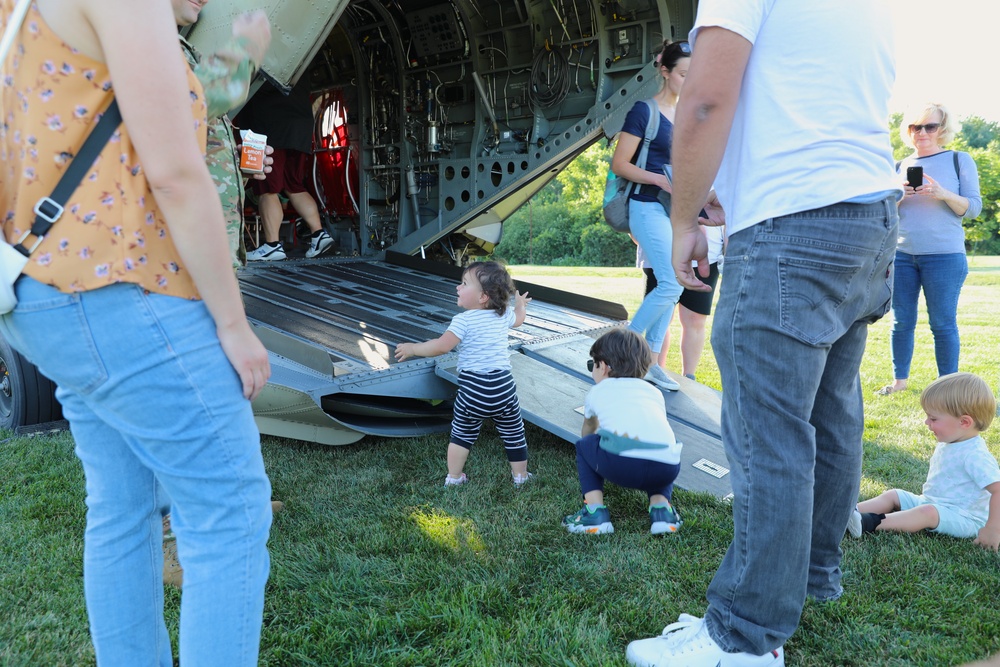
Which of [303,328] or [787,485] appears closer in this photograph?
[787,485]

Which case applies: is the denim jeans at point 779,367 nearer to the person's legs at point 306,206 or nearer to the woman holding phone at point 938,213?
the woman holding phone at point 938,213

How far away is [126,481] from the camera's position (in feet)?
4.96

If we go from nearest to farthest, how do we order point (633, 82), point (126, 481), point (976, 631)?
point (126, 481) < point (976, 631) < point (633, 82)

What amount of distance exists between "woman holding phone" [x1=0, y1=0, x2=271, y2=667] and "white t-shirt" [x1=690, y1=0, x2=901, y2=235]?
124cm

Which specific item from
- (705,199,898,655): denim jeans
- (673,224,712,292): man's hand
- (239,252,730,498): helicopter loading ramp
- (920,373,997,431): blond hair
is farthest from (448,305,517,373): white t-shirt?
(920,373,997,431): blond hair

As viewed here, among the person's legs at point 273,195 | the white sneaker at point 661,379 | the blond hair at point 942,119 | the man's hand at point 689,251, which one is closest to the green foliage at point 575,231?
the person's legs at point 273,195

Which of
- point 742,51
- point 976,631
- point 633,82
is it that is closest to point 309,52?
point 633,82

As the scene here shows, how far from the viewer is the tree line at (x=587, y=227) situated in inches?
1501

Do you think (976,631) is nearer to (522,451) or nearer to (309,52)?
(522,451)

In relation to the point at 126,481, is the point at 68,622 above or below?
below

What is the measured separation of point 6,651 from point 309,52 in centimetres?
358

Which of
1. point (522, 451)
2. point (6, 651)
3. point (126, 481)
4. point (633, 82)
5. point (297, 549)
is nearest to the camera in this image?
point (126, 481)

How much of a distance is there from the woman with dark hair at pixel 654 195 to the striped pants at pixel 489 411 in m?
1.27

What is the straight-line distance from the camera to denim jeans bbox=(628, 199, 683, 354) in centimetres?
456
